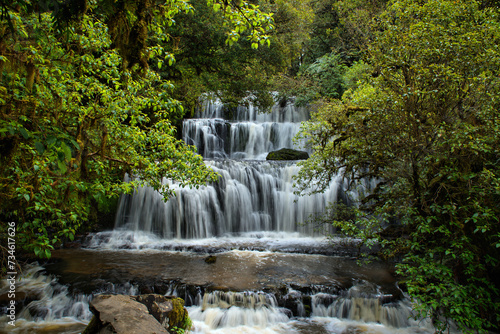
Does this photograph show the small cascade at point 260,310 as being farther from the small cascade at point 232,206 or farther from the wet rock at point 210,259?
the small cascade at point 232,206

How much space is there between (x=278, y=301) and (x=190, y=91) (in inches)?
390

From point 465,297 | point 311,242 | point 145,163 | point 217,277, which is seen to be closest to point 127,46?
point 145,163

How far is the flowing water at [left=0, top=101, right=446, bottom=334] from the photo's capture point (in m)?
6.24

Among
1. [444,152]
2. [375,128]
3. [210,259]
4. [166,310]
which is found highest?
[375,128]

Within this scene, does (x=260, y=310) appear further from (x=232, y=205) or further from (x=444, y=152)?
(x=232, y=205)

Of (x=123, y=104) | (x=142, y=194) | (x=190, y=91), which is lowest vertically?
(x=142, y=194)

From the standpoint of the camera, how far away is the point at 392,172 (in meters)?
5.96

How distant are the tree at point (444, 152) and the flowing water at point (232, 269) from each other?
115 centimetres

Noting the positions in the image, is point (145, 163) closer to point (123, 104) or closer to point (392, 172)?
point (123, 104)

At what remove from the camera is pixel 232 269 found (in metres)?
7.91

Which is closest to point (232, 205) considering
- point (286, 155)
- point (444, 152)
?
point (286, 155)

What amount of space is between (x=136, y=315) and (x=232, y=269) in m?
3.48

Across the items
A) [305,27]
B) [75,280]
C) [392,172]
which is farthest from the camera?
[305,27]

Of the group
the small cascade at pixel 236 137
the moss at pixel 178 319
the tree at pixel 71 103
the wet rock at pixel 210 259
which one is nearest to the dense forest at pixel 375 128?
the tree at pixel 71 103
